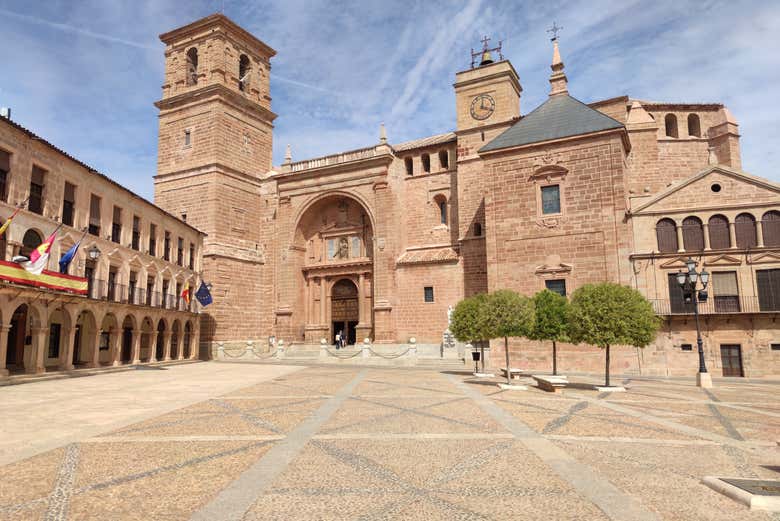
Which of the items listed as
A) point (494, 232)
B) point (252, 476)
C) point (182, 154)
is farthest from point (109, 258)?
point (252, 476)

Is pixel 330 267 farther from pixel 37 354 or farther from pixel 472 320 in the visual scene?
pixel 37 354

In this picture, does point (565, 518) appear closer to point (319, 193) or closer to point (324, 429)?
point (324, 429)

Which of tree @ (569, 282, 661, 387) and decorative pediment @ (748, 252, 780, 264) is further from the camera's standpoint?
decorative pediment @ (748, 252, 780, 264)

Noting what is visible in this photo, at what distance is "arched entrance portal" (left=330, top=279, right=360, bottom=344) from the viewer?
3431 centimetres

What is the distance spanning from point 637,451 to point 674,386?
10889 mm

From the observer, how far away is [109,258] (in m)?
23.0

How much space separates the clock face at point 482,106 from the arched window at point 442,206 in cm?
524

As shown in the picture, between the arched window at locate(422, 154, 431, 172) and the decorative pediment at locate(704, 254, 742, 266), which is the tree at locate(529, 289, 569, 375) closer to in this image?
the decorative pediment at locate(704, 254, 742, 266)

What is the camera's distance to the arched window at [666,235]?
2219 cm

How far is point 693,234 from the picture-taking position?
2203 cm

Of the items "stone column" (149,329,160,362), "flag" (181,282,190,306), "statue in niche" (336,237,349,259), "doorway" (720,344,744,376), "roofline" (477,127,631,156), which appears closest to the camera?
"doorway" (720,344,744,376)

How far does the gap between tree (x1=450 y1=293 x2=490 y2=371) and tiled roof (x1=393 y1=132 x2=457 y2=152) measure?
15.6 meters

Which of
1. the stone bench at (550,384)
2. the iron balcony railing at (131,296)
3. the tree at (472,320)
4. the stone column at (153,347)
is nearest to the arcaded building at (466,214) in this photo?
the iron balcony railing at (131,296)

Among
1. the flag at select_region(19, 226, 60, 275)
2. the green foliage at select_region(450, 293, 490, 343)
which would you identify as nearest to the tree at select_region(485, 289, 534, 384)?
the green foliage at select_region(450, 293, 490, 343)
